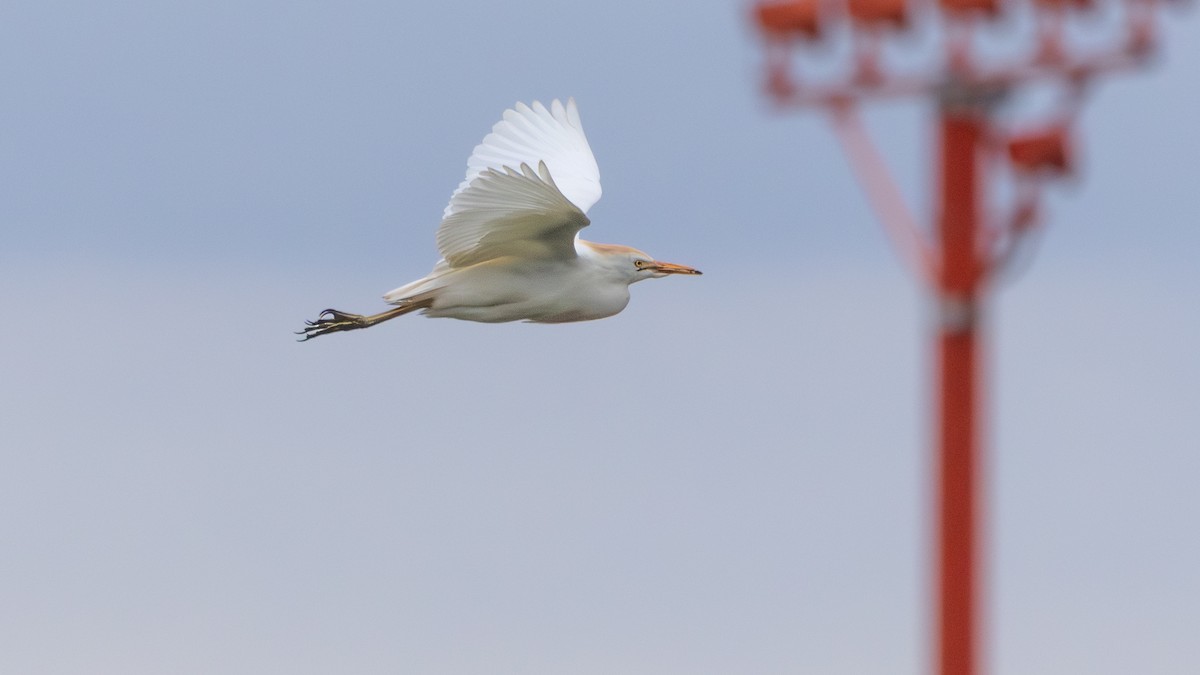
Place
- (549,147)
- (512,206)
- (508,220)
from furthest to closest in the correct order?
(549,147), (508,220), (512,206)

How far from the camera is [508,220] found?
682 inches

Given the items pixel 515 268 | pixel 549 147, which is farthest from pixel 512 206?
pixel 549 147

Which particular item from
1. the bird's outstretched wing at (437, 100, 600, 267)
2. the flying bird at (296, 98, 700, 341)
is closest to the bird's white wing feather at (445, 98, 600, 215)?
the bird's outstretched wing at (437, 100, 600, 267)

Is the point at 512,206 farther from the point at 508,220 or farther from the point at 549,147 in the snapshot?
the point at 549,147

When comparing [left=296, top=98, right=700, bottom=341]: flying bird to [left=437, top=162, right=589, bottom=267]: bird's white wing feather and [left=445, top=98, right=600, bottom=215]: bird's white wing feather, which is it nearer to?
[left=437, top=162, right=589, bottom=267]: bird's white wing feather

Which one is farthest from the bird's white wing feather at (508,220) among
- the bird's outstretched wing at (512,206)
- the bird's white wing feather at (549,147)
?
the bird's white wing feather at (549,147)

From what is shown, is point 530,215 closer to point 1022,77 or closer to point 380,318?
point 380,318

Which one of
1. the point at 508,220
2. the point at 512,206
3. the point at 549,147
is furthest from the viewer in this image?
the point at 549,147

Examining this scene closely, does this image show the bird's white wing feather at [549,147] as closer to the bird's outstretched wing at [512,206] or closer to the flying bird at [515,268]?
the bird's outstretched wing at [512,206]

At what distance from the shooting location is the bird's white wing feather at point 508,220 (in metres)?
16.8

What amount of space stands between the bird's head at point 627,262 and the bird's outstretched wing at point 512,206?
341 millimetres

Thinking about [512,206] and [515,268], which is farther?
[515,268]

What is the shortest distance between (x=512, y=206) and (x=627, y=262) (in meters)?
1.45

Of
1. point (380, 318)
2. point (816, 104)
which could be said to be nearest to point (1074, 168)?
point (816, 104)
